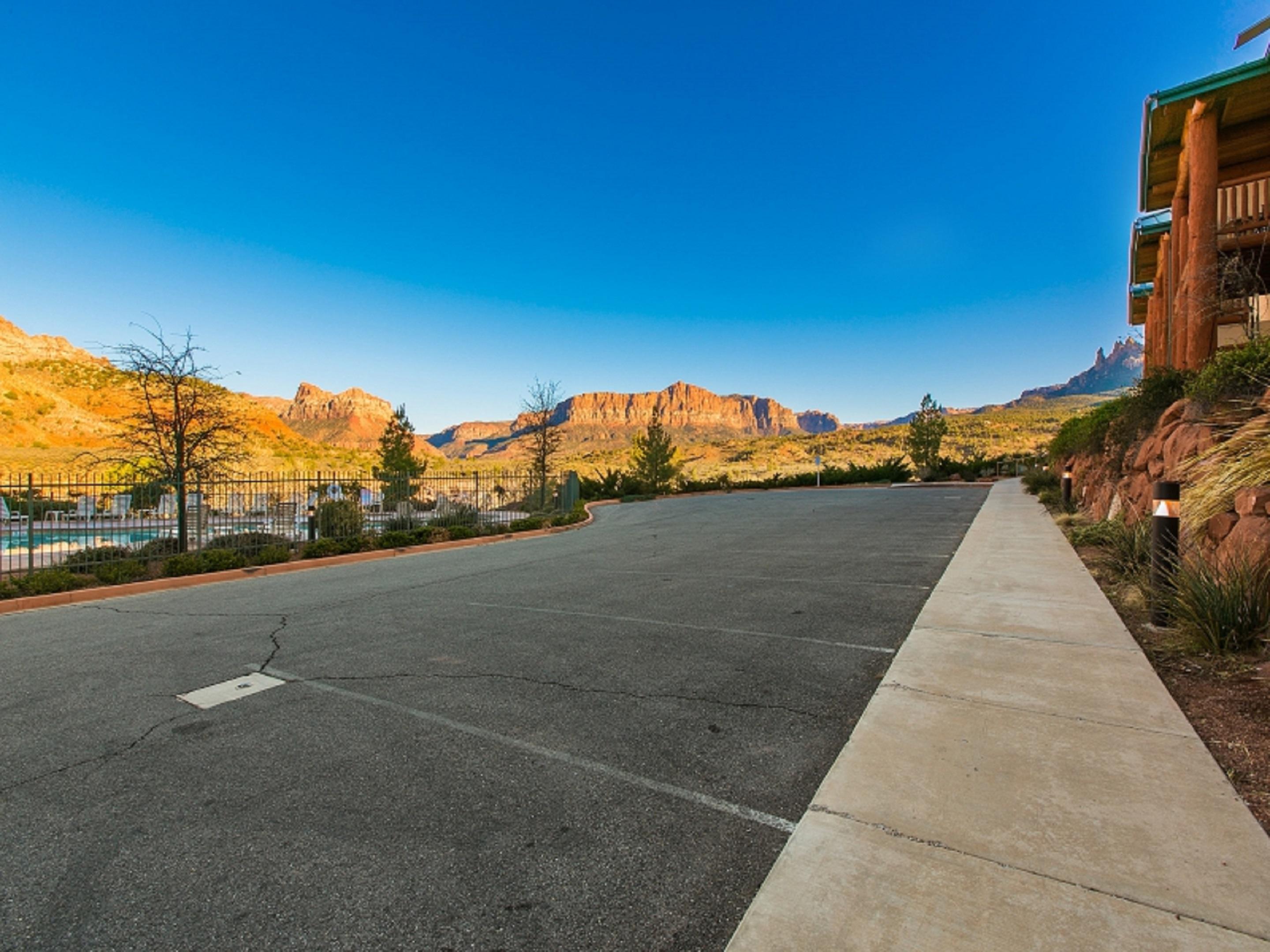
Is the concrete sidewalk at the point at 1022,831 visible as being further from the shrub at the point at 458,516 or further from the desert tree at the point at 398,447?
the desert tree at the point at 398,447

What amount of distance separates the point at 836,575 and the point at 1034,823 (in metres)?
5.78

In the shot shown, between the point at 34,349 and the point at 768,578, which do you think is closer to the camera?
the point at 768,578

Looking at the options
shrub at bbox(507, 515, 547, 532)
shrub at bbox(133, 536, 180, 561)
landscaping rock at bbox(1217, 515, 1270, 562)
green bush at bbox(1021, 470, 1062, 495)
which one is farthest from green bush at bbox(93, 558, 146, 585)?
green bush at bbox(1021, 470, 1062, 495)

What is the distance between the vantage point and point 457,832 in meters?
2.53

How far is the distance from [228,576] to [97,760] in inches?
335

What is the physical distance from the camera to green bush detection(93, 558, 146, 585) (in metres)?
9.61

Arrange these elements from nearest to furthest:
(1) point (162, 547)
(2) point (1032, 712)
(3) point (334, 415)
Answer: (2) point (1032, 712) → (1) point (162, 547) → (3) point (334, 415)

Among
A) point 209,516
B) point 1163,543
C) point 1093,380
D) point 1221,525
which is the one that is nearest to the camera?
point 1163,543

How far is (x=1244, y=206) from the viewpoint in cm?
1249

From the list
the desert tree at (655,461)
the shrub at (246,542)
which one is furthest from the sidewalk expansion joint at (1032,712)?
the desert tree at (655,461)

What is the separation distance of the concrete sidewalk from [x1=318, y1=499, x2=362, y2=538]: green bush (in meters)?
13.8

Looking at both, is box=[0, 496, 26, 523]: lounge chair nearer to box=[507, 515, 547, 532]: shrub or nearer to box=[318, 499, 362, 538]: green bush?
box=[318, 499, 362, 538]: green bush

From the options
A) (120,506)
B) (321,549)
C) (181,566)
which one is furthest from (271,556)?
(120,506)

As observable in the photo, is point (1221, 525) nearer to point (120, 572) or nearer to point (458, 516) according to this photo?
point (120, 572)
